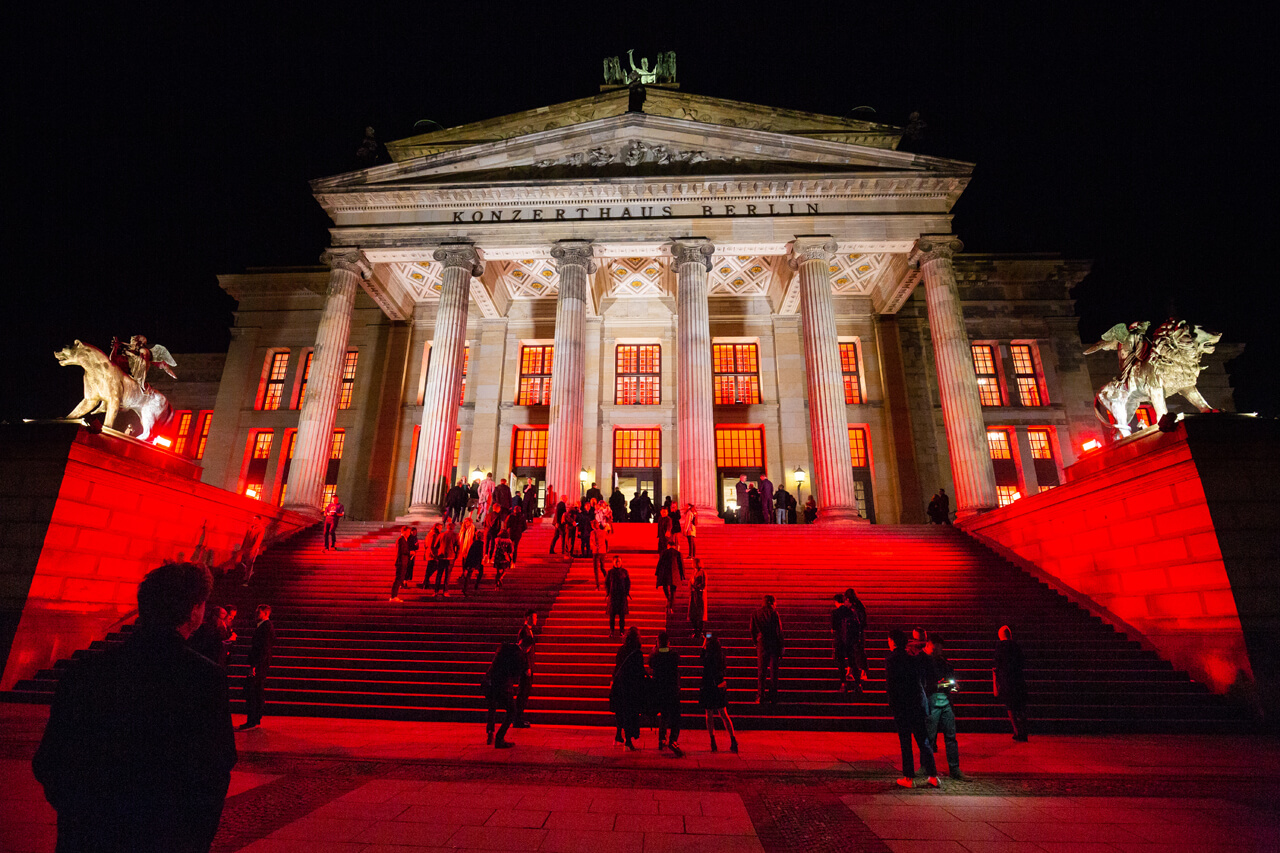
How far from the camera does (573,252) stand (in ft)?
69.3

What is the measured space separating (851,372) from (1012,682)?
66.8 ft

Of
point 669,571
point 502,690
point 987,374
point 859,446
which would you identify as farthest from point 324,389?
point 987,374

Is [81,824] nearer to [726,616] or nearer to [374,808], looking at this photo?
[374,808]

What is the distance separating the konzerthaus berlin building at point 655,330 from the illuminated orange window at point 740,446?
0.10 m

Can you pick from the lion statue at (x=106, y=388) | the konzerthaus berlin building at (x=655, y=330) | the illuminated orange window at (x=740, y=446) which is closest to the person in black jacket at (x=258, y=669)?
the lion statue at (x=106, y=388)

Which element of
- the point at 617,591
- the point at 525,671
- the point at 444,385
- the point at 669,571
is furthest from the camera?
the point at 444,385

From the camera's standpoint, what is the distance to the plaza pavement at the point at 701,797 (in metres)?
4.11

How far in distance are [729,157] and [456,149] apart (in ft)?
33.5

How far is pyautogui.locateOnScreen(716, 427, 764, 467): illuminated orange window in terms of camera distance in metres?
25.2

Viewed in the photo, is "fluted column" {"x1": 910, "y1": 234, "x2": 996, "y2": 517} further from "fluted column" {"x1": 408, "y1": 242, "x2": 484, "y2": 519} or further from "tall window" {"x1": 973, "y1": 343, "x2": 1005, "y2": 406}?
"fluted column" {"x1": 408, "y1": 242, "x2": 484, "y2": 519}

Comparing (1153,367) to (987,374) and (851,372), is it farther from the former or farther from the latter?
(987,374)

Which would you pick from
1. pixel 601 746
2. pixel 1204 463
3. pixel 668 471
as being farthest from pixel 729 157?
pixel 601 746

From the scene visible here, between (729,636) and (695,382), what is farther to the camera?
(695,382)

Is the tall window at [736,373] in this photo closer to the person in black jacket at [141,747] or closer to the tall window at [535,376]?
the tall window at [535,376]
